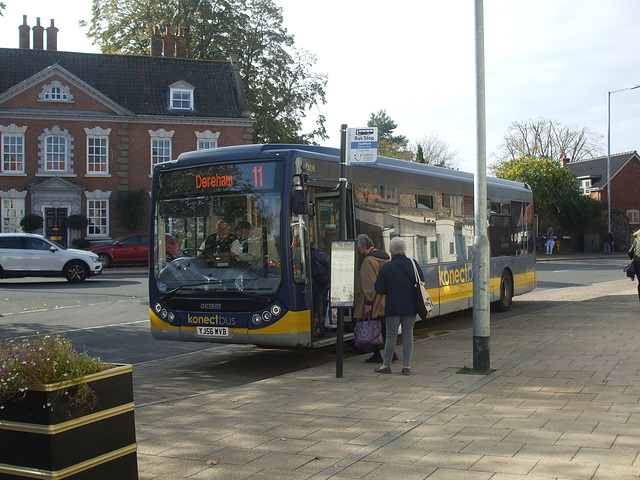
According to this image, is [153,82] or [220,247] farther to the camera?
[153,82]

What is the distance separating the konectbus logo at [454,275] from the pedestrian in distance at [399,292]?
4.61 meters

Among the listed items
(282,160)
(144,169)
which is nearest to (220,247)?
(282,160)

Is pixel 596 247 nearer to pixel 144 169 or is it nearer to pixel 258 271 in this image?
pixel 144 169

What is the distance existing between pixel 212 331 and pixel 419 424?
4164 mm

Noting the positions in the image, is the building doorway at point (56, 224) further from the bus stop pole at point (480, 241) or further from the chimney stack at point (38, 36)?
the bus stop pole at point (480, 241)

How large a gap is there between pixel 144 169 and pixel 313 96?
13806 millimetres

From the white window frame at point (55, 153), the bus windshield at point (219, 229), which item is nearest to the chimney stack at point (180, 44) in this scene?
the white window frame at point (55, 153)

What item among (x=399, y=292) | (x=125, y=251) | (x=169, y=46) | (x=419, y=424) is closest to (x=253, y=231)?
(x=399, y=292)

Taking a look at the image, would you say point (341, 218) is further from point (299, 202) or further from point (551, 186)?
point (551, 186)

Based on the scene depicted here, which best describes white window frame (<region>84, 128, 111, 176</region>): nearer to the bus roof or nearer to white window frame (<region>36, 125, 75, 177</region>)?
white window frame (<region>36, 125, 75, 177</region>)

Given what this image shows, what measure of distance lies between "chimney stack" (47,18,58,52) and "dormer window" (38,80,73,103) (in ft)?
20.2

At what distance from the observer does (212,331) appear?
9836mm

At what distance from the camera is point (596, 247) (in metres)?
55.6

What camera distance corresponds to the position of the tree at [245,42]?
47250mm
